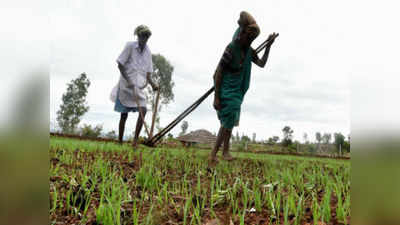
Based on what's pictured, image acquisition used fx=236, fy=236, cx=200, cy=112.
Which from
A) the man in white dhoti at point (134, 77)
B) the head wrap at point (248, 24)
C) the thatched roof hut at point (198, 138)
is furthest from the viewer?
the thatched roof hut at point (198, 138)

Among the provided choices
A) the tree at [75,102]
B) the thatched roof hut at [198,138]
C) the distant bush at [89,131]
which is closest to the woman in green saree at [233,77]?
the thatched roof hut at [198,138]

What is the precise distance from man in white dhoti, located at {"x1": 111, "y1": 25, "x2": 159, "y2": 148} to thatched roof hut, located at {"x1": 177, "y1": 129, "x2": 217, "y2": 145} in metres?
6.75

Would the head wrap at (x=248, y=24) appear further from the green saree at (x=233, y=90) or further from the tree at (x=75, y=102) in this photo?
the tree at (x=75, y=102)

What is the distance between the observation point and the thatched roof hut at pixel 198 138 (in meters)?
11.4

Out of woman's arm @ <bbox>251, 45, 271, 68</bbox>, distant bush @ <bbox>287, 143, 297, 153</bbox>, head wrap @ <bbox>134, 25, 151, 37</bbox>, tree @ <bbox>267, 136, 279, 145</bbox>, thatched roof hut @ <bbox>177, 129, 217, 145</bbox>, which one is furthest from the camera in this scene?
tree @ <bbox>267, 136, 279, 145</bbox>

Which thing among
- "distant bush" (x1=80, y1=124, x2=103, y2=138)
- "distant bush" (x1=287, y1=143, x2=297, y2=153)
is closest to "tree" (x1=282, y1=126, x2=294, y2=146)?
"distant bush" (x1=287, y1=143, x2=297, y2=153)

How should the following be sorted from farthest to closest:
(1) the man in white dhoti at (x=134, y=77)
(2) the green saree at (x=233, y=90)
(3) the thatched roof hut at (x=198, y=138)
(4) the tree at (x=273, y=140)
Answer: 1. (4) the tree at (x=273, y=140)
2. (3) the thatched roof hut at (x=198, y=138)
3. (1) the man in white dhoti at (x=134, y=77)
4. (2) the green saree at (x=233, y=90)

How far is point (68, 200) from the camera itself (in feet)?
4.18

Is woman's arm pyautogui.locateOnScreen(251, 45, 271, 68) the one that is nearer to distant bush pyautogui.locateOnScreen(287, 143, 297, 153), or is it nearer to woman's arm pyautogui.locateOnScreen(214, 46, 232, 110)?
woman's arm pyautogui.locateOnScreen(214, 46, 232, 110)

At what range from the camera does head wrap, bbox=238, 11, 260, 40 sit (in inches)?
111

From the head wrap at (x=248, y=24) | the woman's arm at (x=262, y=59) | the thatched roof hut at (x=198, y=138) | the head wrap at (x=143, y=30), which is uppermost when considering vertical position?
the head wrap at (x=143, y=30)

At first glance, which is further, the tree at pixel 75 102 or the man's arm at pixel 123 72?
the tree at pixel 75 102

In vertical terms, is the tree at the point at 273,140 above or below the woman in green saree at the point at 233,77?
below
